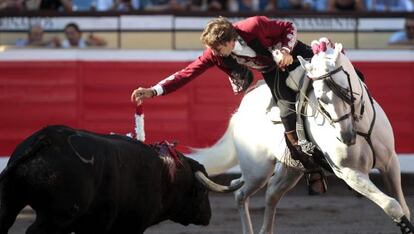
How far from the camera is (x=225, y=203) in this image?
914cm

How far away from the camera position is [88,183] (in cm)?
493

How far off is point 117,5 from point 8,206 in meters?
6.17

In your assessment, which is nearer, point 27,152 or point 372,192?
point 27,152

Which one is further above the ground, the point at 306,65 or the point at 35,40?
the point at 306,65

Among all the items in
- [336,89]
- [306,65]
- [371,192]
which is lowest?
[371,192]

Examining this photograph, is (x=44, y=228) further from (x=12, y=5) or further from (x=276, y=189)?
(x=12, y=5)

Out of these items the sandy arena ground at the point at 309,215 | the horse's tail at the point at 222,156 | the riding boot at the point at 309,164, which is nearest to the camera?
the riding boot at the point at 309,164

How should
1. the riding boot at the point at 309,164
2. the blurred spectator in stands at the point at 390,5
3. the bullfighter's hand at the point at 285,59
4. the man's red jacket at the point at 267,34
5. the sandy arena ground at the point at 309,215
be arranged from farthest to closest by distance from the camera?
1. the blurred spectator in stands at the point at 390,5
2. the sandy arena ground at the point at 309,215
3. the riding boot at the point at 309,164
4. the man's red jacket at the point at 267,34
5. the bullfighter's hand at the point at 285,59

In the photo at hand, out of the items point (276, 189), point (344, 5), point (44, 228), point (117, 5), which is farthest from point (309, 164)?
point (117, 5)

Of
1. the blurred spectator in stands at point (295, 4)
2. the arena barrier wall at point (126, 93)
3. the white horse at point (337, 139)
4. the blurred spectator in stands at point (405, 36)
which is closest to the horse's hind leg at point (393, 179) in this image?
the white horse at point (337, 139)

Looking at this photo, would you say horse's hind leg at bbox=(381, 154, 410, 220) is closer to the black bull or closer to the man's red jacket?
the man's red jacket

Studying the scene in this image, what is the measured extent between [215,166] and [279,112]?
1.03 m

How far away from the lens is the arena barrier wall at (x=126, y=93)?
990 cm

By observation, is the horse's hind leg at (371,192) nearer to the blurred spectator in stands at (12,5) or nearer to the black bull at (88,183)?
the black bull at (88,183)
